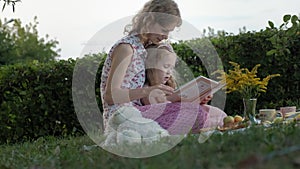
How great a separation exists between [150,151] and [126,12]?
3313 millimetres

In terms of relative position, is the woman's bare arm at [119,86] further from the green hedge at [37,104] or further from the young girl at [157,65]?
the green hedge at [37,104]

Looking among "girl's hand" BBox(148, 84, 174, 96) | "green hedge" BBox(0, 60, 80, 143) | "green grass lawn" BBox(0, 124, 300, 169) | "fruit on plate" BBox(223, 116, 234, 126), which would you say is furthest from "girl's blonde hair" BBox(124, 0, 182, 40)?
"green hedge" BBox(0, 60, 80, 143)

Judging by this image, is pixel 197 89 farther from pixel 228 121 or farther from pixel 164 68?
pixel 164 68

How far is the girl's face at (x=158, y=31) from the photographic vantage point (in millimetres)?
4766

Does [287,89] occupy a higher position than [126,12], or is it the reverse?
[126,12]

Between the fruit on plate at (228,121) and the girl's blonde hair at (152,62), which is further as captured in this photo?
the girl's blonde hair at (152,62)

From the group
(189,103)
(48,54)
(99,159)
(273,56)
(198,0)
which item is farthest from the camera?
(48,54)

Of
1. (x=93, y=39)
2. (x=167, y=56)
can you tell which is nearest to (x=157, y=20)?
(x=167, y=56)

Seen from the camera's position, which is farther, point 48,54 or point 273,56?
point 48,54

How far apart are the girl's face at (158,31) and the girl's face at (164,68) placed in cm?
23

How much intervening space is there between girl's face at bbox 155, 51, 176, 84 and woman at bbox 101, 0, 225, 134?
0.51 feet

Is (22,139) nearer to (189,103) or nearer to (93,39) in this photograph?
(93,39)

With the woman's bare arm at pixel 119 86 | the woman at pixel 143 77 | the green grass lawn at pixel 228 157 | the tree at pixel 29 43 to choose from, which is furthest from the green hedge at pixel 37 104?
the tree at pixel 29 43

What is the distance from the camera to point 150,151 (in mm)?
2676
